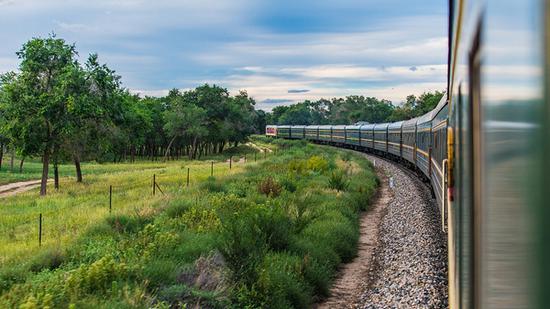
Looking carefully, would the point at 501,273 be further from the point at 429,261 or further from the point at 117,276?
the point at 429,261

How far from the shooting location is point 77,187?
102ft

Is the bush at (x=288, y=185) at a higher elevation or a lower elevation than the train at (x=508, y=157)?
lower

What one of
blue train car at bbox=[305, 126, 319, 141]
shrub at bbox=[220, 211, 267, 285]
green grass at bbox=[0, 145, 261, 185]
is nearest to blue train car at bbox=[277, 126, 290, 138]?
green grass at bbox=[0, 145, 261, 185]

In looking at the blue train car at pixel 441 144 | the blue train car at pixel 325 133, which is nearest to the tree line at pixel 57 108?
the blue train car at pixel 441 144

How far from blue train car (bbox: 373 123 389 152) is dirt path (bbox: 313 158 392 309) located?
17.0 metres

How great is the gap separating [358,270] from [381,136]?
2678cm

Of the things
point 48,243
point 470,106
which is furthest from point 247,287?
point 470,106

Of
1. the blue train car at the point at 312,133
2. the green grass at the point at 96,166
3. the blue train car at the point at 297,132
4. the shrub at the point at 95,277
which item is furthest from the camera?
the blue train car at the point at 297,132

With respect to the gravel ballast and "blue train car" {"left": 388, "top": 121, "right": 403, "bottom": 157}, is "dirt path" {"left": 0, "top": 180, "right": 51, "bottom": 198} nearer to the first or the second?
"blue train car" {"left": 388, "top": 121, "right": 403, "bottom": 157}

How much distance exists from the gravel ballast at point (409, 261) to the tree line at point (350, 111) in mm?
65526

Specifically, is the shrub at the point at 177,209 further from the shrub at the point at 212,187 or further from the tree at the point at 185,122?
the tree at the point at 185,122

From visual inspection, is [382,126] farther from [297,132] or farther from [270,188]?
[297,132]

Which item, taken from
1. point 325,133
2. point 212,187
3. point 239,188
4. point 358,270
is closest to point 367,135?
point 325,133

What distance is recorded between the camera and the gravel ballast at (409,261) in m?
9.71
